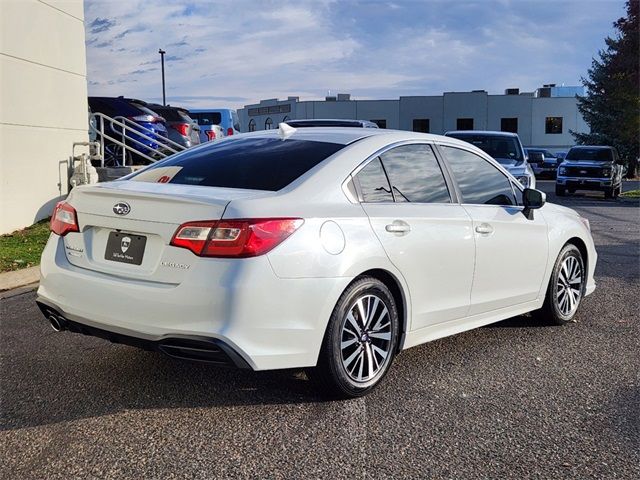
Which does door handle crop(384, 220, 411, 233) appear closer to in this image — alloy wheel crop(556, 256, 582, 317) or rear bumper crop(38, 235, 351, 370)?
rear bumper crop(38, 235, 351, 370)

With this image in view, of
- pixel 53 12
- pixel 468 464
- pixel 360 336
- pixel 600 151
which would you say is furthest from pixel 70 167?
pixel 600 151

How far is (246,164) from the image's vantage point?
14.5ft

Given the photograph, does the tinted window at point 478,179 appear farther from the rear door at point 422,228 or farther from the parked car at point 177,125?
the parked car at point 177,125

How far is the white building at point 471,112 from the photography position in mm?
52156

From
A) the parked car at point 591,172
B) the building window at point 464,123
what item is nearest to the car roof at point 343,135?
the parked car at point 591,172

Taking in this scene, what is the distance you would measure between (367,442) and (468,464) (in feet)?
1.68

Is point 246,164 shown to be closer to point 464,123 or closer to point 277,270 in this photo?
point 277,270

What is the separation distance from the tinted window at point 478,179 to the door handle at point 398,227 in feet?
2.66

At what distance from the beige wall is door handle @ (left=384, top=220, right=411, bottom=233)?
24.7 ft

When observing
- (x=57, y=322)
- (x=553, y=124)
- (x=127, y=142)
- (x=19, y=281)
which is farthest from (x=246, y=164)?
(x=553, y=124)

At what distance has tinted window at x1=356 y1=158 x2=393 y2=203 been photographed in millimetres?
4320

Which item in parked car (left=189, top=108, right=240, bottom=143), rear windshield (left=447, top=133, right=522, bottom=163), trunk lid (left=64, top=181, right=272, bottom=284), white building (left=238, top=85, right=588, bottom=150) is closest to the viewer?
trunk lid (left=64, top=181, right=272, bottom=284)

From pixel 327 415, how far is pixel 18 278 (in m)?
5.02

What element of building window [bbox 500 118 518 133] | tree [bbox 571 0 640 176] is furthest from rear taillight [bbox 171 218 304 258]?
building window [bbox 500 118 518 133]
